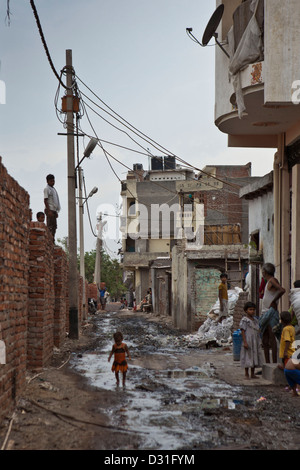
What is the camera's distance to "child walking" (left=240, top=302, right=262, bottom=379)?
11.0 metres

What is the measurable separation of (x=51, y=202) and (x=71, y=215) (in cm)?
446

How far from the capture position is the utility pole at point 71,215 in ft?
60.2

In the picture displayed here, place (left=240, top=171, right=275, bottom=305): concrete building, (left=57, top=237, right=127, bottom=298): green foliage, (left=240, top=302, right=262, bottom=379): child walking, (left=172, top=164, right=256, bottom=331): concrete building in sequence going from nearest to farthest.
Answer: (left=240, top=302, right=262, bottom=379): child walking → (left=240, top=171, right=275, bottom=305): concrete building → (left=172, top=164, right=256, bottom=331): concrete building → (left=57, top=237, right=127, bottom=298): green foliage

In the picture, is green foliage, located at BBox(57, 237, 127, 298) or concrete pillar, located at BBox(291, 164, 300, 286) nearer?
concrete pillar, located at BBox(291, 164, 300, 286)

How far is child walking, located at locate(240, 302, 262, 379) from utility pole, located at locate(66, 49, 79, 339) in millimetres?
8063

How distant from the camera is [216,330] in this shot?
1889cm

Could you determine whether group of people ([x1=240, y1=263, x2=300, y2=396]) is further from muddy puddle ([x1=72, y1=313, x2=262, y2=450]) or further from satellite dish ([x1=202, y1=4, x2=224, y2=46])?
satellite dish ([x1=202, y1=4, x2=224, y2=46])

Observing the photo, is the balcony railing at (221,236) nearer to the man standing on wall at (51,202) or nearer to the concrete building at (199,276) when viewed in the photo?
the concrete building at (199,276)

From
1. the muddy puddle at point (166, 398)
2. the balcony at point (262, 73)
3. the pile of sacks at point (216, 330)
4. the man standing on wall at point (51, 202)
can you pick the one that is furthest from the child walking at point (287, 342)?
the pile of sacks at point (216, 330)

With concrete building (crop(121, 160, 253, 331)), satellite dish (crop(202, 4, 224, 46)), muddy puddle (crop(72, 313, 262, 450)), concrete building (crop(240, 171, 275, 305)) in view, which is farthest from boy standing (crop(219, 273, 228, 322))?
satellite dish (crop(202, 4, 224, 46))

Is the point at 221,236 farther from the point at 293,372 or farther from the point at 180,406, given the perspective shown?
the point at 180,406

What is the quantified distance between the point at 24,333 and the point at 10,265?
1.48m

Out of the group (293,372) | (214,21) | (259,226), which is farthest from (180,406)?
(259,226)
